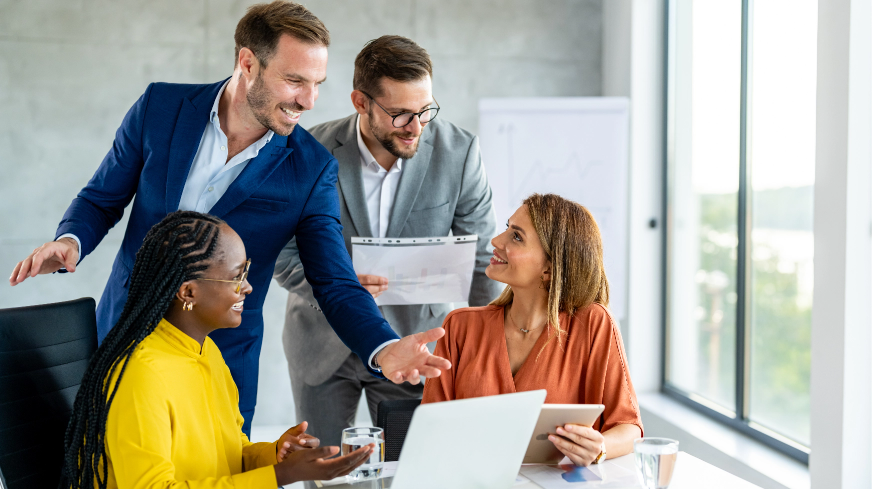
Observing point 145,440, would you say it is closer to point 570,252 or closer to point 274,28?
point 274,28

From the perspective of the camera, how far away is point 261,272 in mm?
2061

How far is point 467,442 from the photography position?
118 cm

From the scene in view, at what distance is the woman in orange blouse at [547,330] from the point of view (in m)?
1.90

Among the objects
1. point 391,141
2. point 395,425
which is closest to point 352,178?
point 391,141

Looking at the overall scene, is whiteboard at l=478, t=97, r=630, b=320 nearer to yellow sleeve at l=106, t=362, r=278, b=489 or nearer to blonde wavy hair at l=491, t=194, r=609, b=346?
blonde wavy hair at l=491, t=194, r=609, b=346

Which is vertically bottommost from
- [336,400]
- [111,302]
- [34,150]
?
[336,400]

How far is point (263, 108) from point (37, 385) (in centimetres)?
84

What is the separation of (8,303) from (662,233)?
3.76m

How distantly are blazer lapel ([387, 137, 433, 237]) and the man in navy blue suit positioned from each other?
422 mm

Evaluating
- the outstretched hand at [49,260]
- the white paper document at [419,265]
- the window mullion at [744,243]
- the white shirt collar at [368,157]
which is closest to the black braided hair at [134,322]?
the outstretched hand at [49,260]

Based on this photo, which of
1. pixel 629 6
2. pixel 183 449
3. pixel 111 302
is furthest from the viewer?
pixel 629 6

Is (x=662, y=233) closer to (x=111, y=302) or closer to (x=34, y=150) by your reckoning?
(x=111, y=302)

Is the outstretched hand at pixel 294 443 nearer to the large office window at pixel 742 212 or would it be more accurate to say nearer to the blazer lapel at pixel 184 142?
the blazer lapel at pixel 184 142

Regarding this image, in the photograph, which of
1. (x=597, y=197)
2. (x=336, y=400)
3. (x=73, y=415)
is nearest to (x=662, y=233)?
(x=597, y=197)
